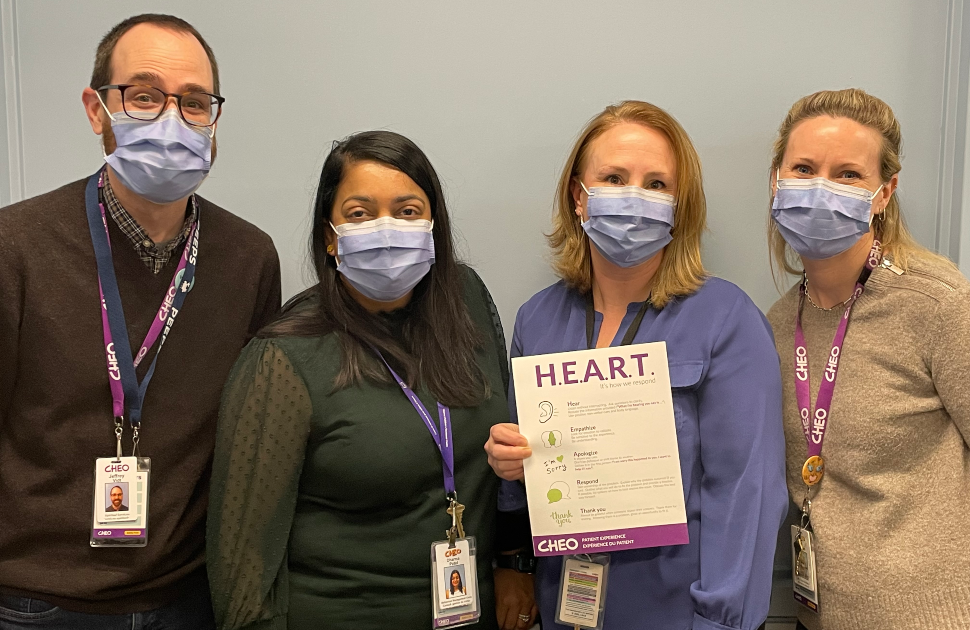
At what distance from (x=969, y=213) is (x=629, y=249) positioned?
1.27m

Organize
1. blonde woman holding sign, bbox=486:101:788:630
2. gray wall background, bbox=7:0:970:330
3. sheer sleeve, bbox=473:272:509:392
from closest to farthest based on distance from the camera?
blonde woman holding sign, bbox=486:101:788:630, sheer sleeve, bbox=473:272:509:392, gray wall background, bbox=7:0:970:330

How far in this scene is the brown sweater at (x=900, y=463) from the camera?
183 cm

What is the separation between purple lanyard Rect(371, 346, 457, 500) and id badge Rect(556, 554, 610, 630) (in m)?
0.36

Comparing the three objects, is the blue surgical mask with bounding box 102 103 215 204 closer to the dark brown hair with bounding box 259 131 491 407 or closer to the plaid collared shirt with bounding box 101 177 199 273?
the plaid collared shirt with bounding box 101 177 199 273

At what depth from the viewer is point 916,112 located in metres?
2.42

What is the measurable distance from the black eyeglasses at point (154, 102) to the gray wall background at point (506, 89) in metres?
0.63

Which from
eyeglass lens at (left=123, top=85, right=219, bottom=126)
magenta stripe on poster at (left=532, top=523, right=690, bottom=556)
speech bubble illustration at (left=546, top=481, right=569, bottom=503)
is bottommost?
magenta stripe on poster at (left=532, top=523, right=690, bottom=556)

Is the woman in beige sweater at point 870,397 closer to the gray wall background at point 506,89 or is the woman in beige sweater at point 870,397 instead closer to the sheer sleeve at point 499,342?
the gray wall background at point 506,89

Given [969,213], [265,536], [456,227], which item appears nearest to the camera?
[265,536]

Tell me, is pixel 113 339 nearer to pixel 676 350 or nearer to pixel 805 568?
pixel 676 350

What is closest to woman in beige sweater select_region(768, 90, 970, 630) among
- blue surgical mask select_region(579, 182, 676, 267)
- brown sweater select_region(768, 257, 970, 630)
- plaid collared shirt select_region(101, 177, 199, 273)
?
brown sweater select_region(768, 257, 970, 630)

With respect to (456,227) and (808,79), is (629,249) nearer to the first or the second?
(456,227)

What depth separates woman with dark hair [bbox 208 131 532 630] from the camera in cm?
175

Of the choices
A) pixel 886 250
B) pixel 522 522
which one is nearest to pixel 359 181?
pixel 522 522
